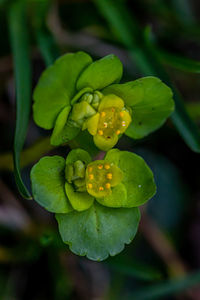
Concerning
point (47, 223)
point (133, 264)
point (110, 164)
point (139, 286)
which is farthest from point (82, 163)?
point (139, 286)

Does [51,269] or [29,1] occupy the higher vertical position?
[29,1]

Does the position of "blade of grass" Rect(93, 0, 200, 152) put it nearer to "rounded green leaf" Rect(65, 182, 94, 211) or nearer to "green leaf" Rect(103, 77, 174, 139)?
"green leaf" Rect(103, 77, 174, 139)

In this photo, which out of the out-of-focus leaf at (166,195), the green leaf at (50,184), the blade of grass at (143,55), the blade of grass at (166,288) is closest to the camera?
the green leaf at (50,184)

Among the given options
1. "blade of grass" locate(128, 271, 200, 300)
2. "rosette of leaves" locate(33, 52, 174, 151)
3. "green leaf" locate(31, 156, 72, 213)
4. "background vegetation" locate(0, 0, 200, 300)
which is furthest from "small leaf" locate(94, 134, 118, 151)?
"blade of grass" locate(128, 271, 200, 300)

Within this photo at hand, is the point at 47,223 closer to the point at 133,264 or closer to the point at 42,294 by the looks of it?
the point at 42,294

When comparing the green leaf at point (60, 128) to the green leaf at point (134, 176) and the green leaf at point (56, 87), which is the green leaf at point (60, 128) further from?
the green leaf at point (134, 176)

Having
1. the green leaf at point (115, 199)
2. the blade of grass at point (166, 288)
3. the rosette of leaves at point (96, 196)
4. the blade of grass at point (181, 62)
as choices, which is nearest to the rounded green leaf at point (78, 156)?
the rosette of leaves at point (96, 196)

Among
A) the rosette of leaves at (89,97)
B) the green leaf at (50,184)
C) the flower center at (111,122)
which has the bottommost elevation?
the green leaf at (50,184)

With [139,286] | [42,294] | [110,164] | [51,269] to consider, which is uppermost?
[110,164]
